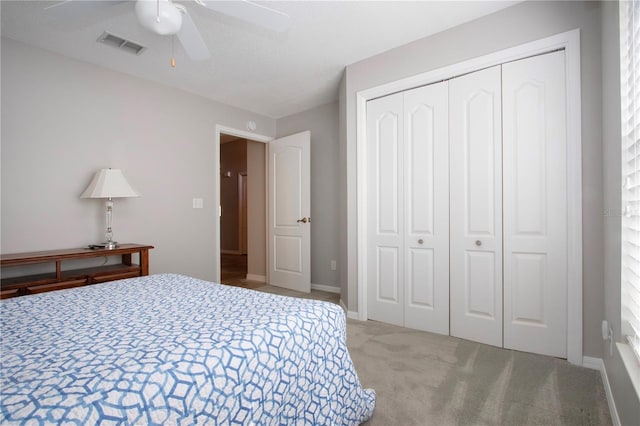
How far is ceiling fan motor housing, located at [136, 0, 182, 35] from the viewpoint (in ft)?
5.14

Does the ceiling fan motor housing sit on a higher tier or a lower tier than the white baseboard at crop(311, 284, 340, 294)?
higher

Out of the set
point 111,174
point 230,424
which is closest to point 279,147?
point 111,174

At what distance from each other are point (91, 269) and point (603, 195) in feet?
12.7

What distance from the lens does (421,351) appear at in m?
2.24

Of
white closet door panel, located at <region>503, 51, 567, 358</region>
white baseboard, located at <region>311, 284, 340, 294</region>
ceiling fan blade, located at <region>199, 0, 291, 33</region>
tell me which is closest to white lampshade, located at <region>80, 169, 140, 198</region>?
ceiling fan blade, located at <region>199, 0, 291, 33</region>

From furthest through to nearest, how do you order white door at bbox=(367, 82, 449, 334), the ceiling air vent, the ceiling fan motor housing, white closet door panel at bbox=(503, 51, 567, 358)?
white door at bbox=(367, 82, 449, 334), the ceiling air vent, white closet door panel at bbox=(503, 51, 567, 358), the ceiling fan motor housing

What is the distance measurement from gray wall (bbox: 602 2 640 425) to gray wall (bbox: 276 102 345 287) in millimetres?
2621

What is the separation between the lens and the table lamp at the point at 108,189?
2.68 m

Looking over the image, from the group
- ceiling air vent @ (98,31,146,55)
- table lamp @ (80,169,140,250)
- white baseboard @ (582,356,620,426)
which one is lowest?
white baseboard @ (582,356,620,426)

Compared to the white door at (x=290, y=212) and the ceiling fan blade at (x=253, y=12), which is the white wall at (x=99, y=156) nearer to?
the white door at (x=290, y=212)

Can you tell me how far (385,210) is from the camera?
2.87 metres

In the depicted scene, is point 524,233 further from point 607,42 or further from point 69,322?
point 69,322

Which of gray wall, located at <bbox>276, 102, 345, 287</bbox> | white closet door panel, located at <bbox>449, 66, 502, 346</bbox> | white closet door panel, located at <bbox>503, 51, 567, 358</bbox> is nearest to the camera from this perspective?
white closet door panel, located at <bbox>503, 51, 567, 358</bbox>

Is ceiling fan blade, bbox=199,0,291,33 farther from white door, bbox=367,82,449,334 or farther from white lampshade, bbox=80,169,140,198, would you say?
white lampshade, bbox=80,169,140,198
